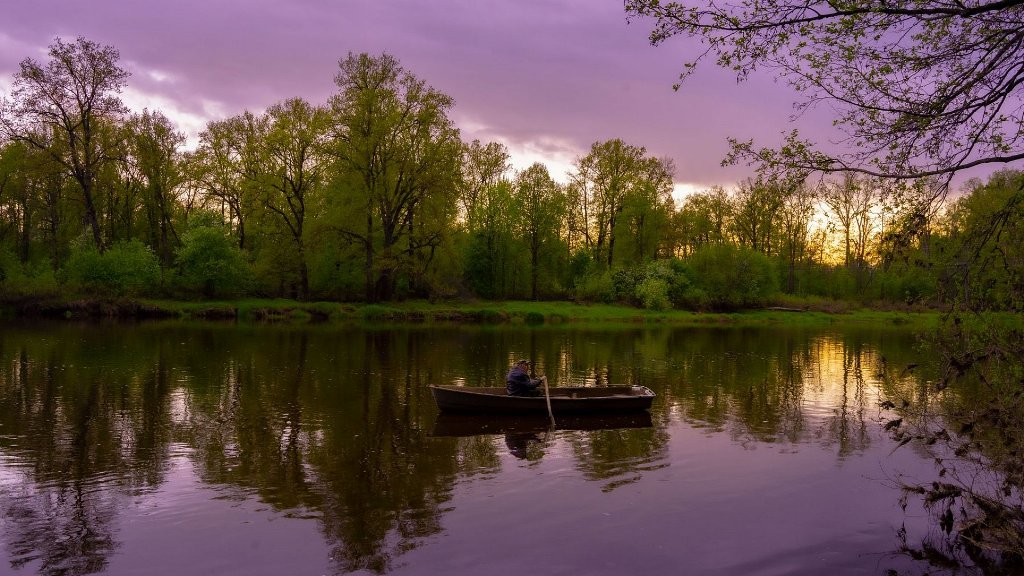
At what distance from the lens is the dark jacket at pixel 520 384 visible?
58.2 feet

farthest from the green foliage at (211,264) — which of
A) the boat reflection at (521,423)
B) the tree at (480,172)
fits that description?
the boat reflection at (521,423)

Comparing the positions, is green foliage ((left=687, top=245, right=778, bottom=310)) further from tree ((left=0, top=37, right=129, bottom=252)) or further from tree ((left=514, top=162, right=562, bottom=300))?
tree ((left=0, top=37, right=129, bottom=252))

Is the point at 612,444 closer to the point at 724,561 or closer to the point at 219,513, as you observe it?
the point at 724,561

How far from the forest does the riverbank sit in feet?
4.36

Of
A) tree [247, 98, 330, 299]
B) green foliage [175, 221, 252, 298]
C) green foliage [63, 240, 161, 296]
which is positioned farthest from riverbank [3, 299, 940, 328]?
tree [247, 98, 330, 299]

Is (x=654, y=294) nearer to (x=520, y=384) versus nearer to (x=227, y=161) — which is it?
(x=227, y=161)

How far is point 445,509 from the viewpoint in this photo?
1037cm

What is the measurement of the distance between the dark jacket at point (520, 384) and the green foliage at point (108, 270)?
38.3 m

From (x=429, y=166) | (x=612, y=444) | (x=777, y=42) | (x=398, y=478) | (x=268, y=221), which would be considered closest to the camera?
(x=777, y=42)

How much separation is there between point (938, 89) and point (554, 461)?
895 cm

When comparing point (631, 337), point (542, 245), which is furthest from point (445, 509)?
point (542, 245)

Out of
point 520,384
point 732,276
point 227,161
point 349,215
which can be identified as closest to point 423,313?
point 349,215

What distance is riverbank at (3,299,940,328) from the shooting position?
146 ft

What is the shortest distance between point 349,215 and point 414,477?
39250mm
